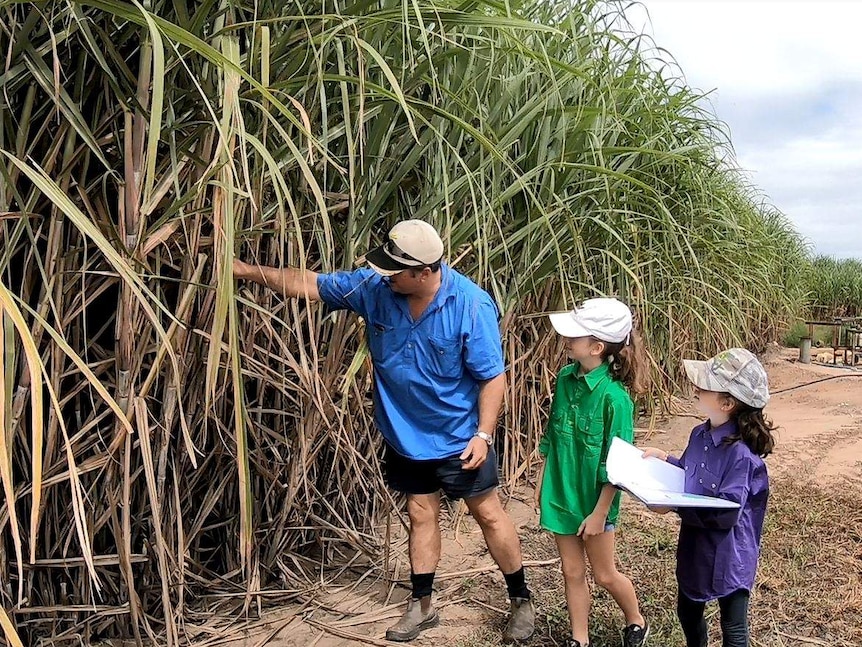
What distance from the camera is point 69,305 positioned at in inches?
59.1

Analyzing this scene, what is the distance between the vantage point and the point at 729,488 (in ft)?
5.17

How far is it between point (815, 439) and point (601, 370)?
3.25 meters

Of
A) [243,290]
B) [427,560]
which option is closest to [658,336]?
[427,560]

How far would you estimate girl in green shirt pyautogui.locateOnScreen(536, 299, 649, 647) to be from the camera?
5.95 feet

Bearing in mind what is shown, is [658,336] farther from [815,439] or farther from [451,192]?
[451,192]

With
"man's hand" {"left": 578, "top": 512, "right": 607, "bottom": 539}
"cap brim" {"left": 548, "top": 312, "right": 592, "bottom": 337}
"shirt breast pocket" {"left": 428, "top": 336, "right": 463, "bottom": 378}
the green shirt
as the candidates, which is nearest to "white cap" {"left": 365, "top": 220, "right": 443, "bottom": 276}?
"shirt breast pocket" {"left": 428, "top": 336, "right": 463, "bottom": 378}

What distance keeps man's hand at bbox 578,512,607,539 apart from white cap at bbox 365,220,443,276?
0.72m

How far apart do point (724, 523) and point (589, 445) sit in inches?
14.8

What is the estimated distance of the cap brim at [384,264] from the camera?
5.74ft

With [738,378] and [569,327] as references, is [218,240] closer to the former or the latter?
[569,327]

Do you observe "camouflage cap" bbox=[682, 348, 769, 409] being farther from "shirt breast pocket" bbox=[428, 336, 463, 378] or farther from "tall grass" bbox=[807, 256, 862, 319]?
"tall grass" bbox=[807, 256, 862, 319]

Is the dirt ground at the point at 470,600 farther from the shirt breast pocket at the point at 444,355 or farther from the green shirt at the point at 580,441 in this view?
the shirt breast pocket at the point at 444,355

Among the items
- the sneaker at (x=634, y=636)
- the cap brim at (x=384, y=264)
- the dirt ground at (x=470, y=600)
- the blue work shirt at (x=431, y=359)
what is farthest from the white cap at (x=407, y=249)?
the sneaker at (x=634, y=636)

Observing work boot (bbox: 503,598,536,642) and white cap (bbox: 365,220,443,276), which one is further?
work boot (bbox: 503,598,536,642)
